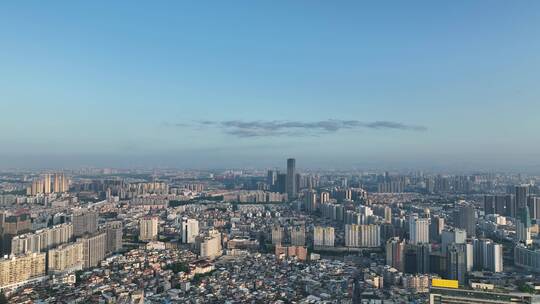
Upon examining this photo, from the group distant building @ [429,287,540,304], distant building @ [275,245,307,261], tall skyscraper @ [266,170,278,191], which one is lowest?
distant building @ [275,245,307,261]

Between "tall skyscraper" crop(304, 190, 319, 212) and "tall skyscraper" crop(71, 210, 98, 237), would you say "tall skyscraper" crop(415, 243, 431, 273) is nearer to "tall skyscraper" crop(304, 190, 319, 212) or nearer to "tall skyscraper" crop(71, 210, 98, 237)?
"tall skyscraper" crop(71, 210, 98, 237)

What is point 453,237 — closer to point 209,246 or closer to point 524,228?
point 524,228

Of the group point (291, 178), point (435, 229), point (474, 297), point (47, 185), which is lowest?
point (435, 229)

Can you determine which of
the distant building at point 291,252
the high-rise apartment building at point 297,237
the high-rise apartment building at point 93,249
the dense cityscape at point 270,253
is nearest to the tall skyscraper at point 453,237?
the dense cityscape at point 270,253

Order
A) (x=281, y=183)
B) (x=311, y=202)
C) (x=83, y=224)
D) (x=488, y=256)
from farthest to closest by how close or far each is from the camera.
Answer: (x=281, y=183), (x=311, y=202), (x=83, y=224), (x=488, y=256)

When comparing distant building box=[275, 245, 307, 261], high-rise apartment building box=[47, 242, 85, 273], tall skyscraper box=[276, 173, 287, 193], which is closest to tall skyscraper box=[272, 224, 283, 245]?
distant building box=[275, 245, 307, 261]

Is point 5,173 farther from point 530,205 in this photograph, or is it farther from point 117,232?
point 530,205

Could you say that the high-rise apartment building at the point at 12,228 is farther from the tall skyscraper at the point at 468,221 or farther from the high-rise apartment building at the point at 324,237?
the tall skyscraper at the point at 468,221

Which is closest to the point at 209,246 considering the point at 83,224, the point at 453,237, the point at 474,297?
the point at 83,224
